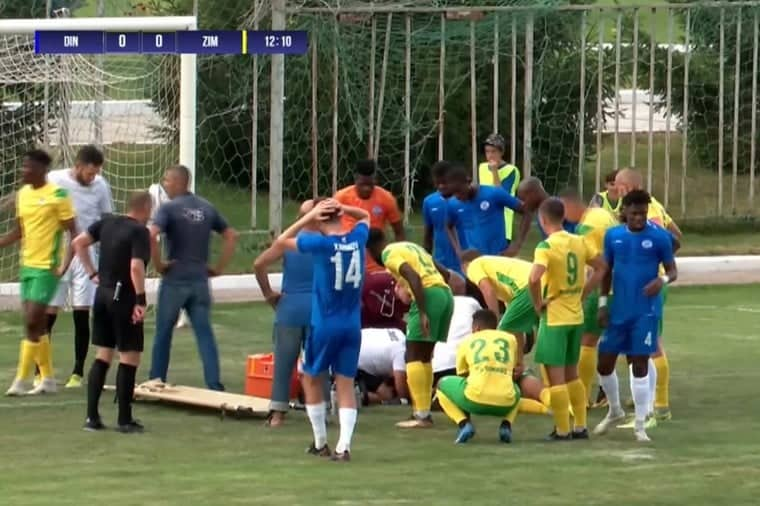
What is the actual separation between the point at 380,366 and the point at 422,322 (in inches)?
50.5

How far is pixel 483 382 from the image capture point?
11.5m

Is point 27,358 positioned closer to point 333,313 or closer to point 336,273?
point 333,313

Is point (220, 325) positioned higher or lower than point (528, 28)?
lower

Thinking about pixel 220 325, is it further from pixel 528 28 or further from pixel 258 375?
pixel 528 28

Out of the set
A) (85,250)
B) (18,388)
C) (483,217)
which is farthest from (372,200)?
(18,388)

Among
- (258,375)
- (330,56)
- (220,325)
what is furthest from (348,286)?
(330,56)

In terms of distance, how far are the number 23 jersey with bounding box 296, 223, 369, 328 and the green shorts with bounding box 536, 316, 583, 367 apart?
149cm

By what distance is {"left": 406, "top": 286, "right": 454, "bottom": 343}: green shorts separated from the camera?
490 inches

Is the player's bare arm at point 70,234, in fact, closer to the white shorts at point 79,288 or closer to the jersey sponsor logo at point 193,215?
the white shorts at point 79,288

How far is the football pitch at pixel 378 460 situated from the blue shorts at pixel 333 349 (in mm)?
597

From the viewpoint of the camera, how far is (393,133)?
2423 cm

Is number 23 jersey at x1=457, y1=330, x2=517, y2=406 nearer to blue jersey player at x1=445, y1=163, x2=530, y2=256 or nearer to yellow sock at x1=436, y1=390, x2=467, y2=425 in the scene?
yellow sock at x1=436, y1=390, x2=467, y2=425

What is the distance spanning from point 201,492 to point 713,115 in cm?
1845

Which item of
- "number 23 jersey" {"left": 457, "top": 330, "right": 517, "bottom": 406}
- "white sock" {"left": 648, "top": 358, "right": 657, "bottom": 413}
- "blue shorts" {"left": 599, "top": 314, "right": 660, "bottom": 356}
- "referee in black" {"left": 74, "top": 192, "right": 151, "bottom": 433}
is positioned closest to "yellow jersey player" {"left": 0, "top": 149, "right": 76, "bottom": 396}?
"referee in black" {"left": 74, "top": 192, "right": 151, "bottom": 433}
